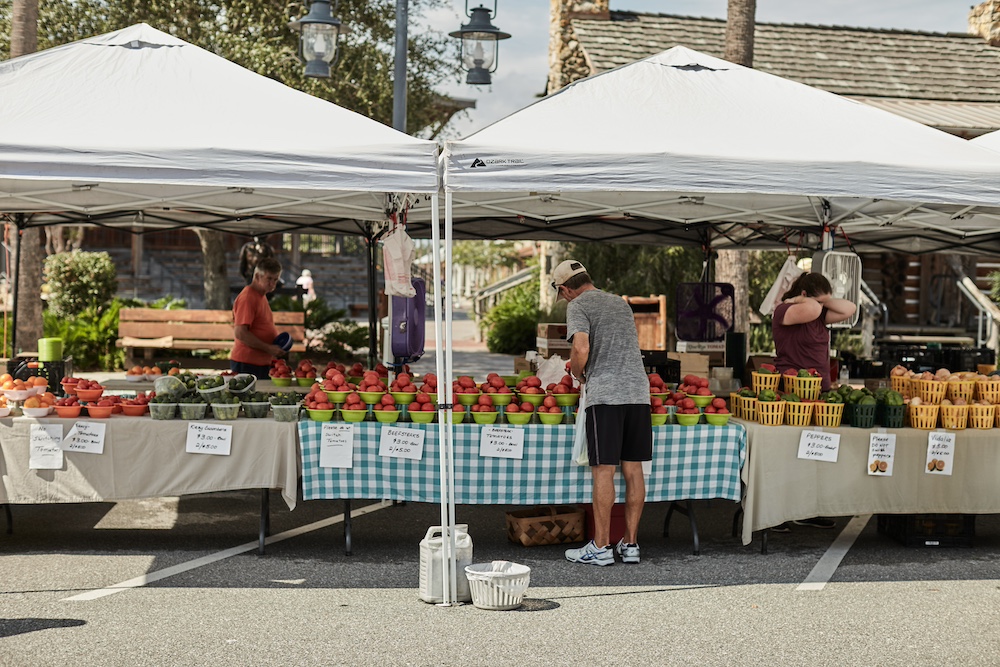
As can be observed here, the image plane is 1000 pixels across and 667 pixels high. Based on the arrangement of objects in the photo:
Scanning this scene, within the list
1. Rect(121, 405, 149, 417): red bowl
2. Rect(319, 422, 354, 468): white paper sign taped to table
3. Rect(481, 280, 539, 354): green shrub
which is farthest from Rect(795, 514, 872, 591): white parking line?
Rect(481, 280, 539, 354): green shrub

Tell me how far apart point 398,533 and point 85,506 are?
7.99 ft

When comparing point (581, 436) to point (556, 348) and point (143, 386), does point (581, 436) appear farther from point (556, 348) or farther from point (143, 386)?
point (143, 386)

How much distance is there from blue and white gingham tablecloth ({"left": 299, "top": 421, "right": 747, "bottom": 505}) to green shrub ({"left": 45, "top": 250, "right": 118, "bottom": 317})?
11.9m

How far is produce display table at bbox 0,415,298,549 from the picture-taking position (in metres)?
6.40

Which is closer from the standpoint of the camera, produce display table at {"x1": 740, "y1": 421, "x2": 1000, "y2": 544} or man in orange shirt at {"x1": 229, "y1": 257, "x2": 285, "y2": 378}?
produce display table at {"x1": 740, "y1": 421, "x2": 1000, "y2": 544}

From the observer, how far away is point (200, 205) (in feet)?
28.4

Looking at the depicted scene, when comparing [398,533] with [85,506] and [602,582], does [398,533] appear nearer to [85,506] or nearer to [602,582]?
[602,582]

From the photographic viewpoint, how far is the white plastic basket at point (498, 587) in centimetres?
547

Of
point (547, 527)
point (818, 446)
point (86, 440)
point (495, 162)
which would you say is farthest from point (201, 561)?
point (818, 446)

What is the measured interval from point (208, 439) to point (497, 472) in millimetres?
1740

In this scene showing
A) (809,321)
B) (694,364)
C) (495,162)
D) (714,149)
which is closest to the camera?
(495,162)

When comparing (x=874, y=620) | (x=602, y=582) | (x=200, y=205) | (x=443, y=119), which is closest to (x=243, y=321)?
(x=200, y=205)

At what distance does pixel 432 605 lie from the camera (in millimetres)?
5617

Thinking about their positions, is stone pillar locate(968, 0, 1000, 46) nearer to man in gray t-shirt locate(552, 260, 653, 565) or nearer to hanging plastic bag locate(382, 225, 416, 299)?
hanging plastic bag locate(382, 225, 416, 299)
